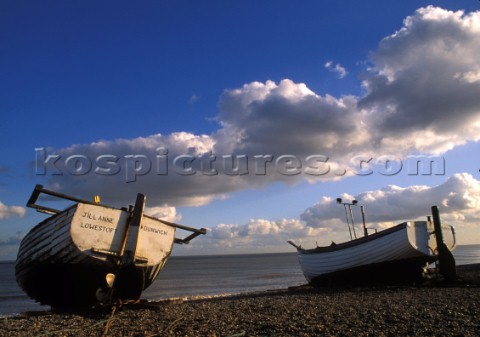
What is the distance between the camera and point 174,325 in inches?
369

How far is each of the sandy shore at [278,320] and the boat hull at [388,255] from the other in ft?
21.0

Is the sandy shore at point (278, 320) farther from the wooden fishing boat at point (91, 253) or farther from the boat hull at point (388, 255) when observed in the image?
the boat hull at point (388, 255)

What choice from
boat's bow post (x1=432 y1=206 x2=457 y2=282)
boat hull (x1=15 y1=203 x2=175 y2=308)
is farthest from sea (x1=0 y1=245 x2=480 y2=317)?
boat's bow post (x1=432 y1=206 x2=457 y2=282)

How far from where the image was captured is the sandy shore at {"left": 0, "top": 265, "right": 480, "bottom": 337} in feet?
27.1

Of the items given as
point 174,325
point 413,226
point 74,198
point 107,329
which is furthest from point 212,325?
point 413,226

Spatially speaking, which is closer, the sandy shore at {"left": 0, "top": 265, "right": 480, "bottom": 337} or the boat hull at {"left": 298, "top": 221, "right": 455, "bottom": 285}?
the sandy shore at {"left": 0, "top": 265, "right": 480, "bottom": 337}

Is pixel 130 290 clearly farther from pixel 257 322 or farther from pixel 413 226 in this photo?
pixel 413 226

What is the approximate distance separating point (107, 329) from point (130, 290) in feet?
15.2

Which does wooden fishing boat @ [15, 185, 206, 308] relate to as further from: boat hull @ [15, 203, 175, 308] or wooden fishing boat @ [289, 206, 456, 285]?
wooden fishing boat @ [289, 206, 456, 285]

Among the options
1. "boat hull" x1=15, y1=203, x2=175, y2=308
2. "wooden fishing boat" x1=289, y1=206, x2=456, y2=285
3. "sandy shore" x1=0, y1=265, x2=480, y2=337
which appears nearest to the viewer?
"sandy shore" x1=0, y1=265, x2=480, y2=337

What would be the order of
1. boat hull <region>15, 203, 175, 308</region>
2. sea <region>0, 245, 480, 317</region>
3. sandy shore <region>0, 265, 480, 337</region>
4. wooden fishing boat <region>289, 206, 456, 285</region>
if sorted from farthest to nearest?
sea <region>0, 245, 480, 317</region> < wooden fishing boat <region>289, 206, 456, 285</region> < boat hull <region>15, 203, 175, 308</region> < sandy shore <region>0, 265, 480, 337</region>

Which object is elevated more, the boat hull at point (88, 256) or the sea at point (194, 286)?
the boat hull at point (88, 256)

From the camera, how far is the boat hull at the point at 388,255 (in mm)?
19250

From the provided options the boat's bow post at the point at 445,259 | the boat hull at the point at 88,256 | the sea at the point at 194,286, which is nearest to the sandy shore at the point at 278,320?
the boat hull at the point at 88,256
